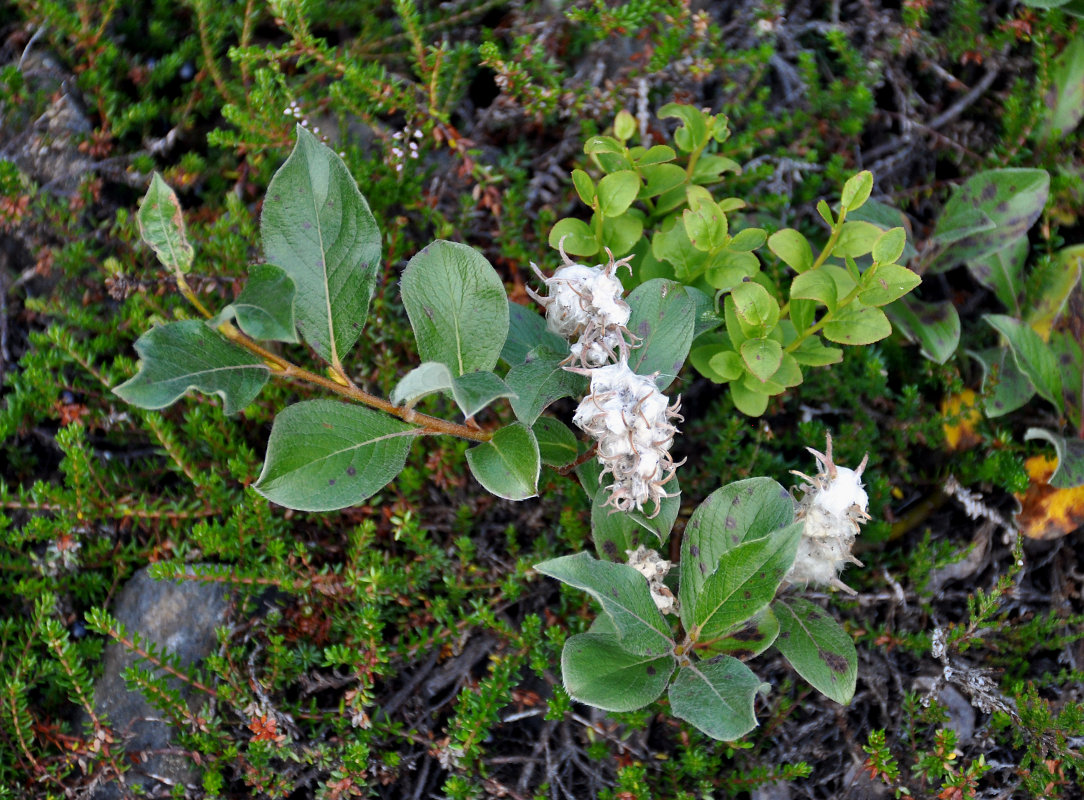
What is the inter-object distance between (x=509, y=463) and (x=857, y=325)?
93cm

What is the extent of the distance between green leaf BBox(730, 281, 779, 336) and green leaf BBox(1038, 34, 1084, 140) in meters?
1.56

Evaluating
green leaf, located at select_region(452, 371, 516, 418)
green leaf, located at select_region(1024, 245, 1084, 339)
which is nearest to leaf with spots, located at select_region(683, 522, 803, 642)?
green leaf, located at select_region(452, 371, 516, 418)

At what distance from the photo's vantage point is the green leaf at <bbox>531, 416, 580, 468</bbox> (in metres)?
2.19

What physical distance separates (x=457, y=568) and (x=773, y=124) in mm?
1756

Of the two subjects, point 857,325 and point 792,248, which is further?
point 792,248

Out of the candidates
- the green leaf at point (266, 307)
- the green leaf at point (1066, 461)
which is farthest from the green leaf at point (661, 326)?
the green leaf at point (1066, 461)

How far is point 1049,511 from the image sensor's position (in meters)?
2.48

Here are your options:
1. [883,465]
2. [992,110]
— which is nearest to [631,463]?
[883,465]

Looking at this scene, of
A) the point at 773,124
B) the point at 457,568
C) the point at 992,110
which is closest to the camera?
the point at 457,568

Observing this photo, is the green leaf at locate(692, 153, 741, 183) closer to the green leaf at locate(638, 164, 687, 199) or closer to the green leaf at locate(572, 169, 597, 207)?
the green leaf at locate(638, 164, 687, 199)

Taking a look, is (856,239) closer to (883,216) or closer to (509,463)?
(883,216)

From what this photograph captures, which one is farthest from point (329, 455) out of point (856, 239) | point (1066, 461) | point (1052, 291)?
point (1052, 291)

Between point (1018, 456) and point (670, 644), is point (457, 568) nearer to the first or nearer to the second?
point (670, 644)

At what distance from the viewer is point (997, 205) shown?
8.81 ft
